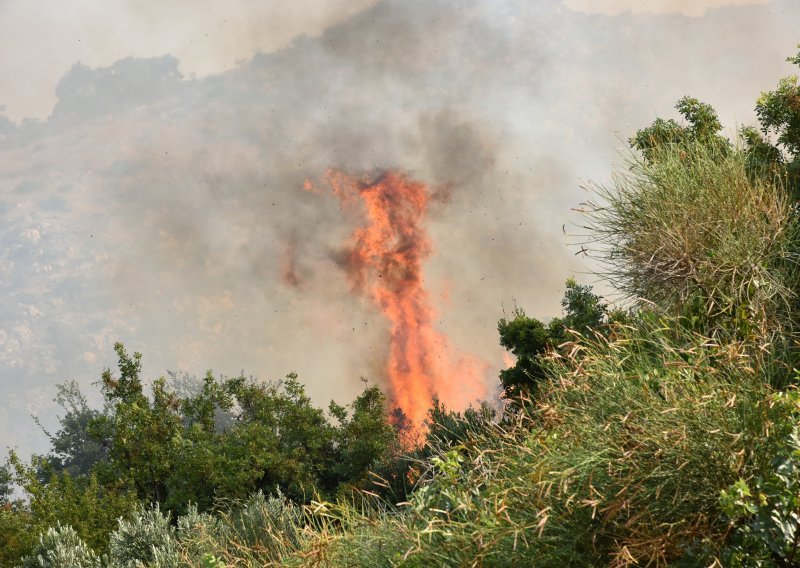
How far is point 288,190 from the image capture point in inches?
3349

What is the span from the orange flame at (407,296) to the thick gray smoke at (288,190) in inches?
76.5

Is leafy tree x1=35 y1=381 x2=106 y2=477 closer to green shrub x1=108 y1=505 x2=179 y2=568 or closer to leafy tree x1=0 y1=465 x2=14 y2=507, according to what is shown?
leafy tree x1=0 y1=465 x2=14 y2=507

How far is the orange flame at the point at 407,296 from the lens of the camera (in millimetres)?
60344

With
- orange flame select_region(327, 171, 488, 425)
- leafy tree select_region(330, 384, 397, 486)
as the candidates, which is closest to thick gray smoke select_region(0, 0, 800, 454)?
orange flame select_region(327, 171, 488, 425)

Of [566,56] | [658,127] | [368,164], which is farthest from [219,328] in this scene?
[658,127]

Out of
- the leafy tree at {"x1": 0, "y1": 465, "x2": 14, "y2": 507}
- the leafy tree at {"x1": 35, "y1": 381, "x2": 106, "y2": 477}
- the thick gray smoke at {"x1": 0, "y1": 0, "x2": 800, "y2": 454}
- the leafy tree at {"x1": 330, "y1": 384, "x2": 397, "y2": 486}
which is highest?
the thick gray smoke at {"x1": 0, "y1": 0, "x2": 800, "y2": 454}

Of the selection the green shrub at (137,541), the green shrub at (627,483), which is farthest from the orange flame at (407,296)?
the green shrub at (627,483)

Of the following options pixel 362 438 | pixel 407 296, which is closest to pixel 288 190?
pixel 407 296

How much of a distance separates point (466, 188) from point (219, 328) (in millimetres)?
37683

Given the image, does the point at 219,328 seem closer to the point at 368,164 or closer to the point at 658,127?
the point at 368,164

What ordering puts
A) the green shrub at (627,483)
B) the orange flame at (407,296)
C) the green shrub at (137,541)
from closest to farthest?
the green shrub at (627,483)
the green shrub at (137,541)
the orange flame at (407,296)

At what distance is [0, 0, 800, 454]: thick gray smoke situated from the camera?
69000mm

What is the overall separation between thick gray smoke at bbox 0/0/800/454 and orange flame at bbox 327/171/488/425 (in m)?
1.94

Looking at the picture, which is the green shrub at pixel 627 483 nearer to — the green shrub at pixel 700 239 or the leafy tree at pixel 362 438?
the green shrub at pixel 700 239
